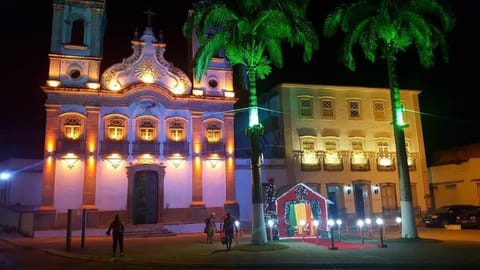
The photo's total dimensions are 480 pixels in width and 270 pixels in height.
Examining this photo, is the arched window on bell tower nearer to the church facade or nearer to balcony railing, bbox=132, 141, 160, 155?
the church facade

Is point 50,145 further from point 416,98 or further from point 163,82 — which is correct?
point 416,98

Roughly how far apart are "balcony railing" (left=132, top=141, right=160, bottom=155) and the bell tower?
4.46 meters

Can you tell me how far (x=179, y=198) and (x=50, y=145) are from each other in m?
8.35

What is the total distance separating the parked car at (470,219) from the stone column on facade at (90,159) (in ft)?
72.7

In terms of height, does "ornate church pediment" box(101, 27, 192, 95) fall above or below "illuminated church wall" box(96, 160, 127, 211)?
above

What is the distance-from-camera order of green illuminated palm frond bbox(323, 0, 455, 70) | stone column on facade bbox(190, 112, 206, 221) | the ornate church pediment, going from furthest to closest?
the ornate church pediment < stone column on facade bbox(190, 112, 206, 221) < green illuminated palm frond bbox(323, 0, 455, 70)

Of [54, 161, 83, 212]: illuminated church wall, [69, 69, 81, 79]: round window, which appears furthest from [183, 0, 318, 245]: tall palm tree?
[54, 161, 83, 212]: illuminated church wall

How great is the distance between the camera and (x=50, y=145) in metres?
25.2

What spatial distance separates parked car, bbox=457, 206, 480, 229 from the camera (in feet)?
83.0

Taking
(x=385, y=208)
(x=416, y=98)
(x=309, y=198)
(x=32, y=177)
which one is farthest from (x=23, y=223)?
(x=416, y=98)

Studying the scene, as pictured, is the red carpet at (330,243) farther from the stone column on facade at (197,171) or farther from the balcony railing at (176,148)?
the balcony railing at (176,148)

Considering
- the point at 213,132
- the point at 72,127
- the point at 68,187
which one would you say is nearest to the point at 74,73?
the point at 72,127

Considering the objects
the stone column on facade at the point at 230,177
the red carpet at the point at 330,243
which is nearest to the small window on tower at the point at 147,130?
the stone column on facade at the point at 230,177

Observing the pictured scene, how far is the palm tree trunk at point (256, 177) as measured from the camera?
17359 millimetres
